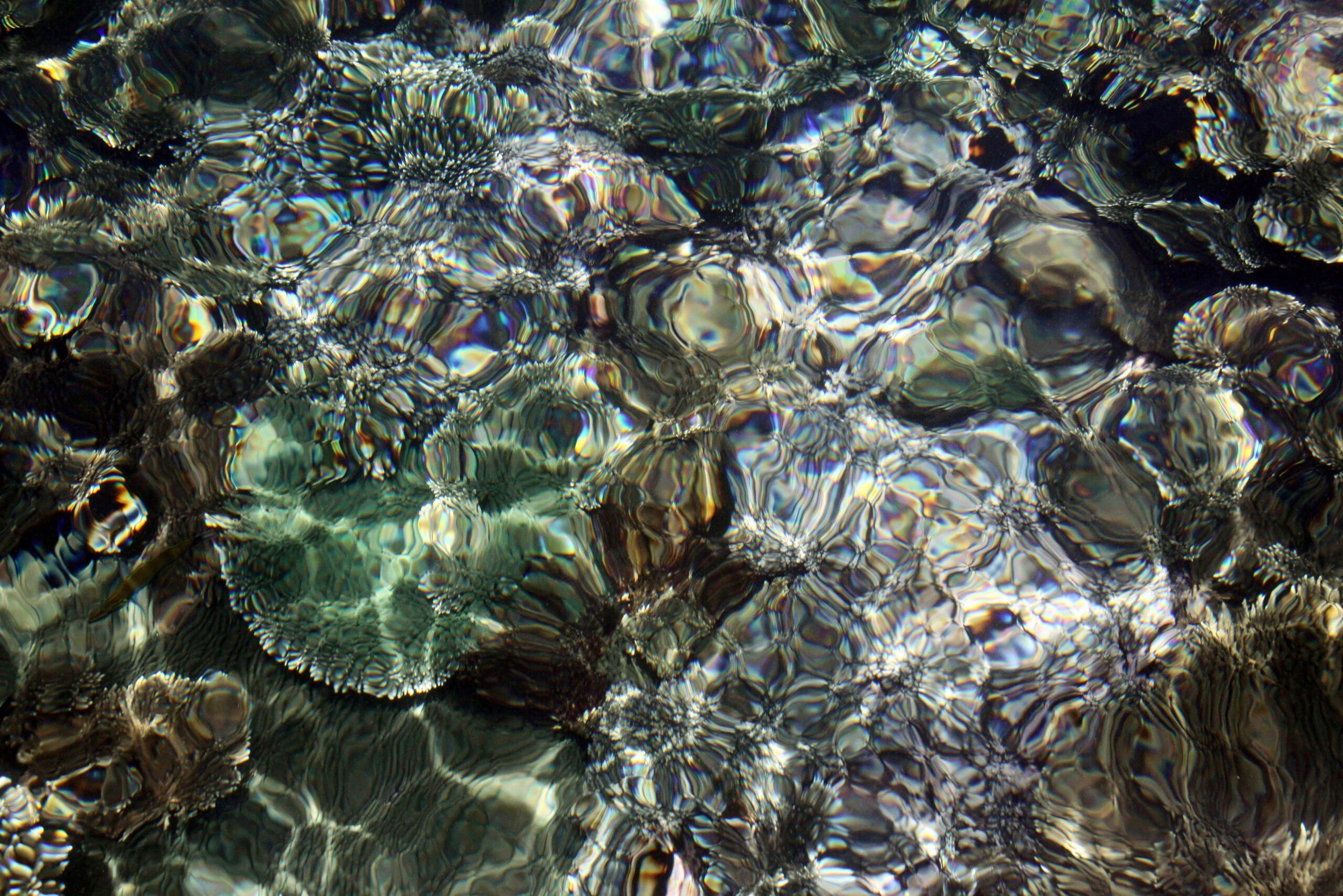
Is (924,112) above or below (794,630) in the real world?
above

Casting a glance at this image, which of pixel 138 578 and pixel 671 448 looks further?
pixel 671 448

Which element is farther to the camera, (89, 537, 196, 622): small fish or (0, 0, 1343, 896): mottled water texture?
(89, 537, 196, 622): small fish

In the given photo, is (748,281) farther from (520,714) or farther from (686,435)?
(520,714)

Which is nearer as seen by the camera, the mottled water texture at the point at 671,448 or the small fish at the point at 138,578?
the mottled water texture at the point at 671,448

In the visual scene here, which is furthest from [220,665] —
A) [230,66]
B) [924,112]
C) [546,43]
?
[924,112]
